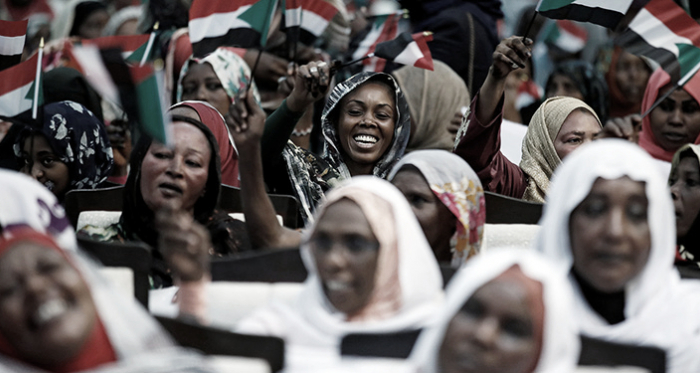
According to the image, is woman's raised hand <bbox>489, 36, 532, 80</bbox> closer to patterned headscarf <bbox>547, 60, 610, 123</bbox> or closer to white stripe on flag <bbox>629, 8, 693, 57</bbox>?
white stripe on flag <bbox>629, 8, 693, 57</bbox>

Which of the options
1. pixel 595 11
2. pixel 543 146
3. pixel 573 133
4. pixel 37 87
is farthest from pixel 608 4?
pixel 37 87

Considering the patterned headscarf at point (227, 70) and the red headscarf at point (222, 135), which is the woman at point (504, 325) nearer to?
the red headscarf at point (222, 135)

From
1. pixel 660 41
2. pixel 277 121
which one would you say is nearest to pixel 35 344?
pixel 277 121

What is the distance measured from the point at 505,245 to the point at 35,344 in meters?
2.18

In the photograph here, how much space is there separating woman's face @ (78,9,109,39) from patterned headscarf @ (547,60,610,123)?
3264mm

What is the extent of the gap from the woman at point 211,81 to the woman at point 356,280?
2753 mm

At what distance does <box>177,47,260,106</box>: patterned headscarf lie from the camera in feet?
19.5

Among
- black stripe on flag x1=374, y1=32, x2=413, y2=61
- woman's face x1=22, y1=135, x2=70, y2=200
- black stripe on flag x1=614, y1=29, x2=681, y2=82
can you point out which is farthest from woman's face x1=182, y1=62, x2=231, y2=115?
black stripe on flag x1=614, y1=29, x2=681, y2=82

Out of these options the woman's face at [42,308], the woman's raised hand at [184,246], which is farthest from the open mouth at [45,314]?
the woman's raised hand at [184,246]

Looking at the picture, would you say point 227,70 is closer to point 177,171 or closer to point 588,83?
point 177,171

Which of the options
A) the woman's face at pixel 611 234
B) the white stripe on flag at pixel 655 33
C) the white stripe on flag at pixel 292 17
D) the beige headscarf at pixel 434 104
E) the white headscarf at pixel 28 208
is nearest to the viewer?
the woman's face at pixel 611 234

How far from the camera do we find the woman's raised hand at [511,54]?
174 inches

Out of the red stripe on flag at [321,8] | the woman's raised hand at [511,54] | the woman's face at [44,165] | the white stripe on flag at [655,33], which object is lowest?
the woman's face at [44,165]

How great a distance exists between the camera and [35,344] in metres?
2.65
